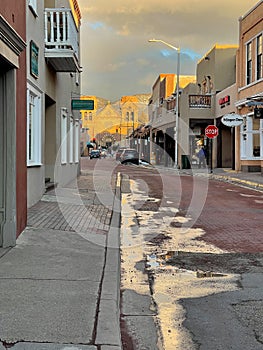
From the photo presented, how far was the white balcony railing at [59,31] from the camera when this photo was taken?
48.6 ft

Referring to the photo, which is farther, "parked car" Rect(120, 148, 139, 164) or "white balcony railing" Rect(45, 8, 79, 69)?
"parked car" Rect(120, 148, 139, 164)

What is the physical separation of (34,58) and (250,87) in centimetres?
1890

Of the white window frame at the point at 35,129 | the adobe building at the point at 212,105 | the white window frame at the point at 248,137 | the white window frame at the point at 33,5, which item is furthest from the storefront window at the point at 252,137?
the white window frame at the point at 33,5

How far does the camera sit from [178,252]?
831 centimetres

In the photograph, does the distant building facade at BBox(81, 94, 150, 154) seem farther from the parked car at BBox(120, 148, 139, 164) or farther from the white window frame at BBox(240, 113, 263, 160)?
the white window frame at BBox(240, 113, 263, 160)

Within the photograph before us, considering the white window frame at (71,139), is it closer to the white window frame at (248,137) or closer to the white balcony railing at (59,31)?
the white balcony railing at (59,31)

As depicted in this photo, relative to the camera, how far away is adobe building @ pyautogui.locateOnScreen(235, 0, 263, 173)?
27766mm

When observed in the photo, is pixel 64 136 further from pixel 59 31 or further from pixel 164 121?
pixel 164 121

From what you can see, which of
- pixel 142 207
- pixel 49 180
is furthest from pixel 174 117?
pixel 142 207

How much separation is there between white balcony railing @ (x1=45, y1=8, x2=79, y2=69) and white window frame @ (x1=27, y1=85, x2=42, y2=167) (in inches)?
84.7

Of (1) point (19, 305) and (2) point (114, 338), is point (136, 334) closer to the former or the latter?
(2) point (114, 338)

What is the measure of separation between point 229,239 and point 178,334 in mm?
4946

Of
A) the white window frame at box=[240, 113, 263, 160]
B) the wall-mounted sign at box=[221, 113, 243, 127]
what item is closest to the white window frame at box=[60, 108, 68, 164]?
the wall-mounted sign at box=[221, 113, 243, 127]

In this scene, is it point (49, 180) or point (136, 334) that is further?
point (49, 180)
